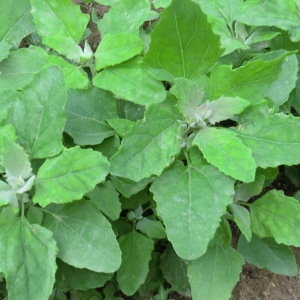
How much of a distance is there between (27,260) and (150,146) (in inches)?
14.6

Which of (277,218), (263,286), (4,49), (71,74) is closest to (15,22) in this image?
(4,49)

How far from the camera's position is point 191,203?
1.14 metres

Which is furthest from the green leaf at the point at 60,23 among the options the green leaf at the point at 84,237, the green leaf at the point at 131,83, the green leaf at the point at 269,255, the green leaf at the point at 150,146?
the green leaf at the point at 269,255

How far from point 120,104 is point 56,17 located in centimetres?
30

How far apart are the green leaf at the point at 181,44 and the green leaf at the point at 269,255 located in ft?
1.83

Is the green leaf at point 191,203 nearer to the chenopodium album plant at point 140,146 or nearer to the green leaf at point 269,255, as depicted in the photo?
the chenopodium album plant at point 140,146

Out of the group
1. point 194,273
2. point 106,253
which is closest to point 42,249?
point 106,253

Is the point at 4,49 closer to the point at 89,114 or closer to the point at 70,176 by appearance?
the point at 89,114

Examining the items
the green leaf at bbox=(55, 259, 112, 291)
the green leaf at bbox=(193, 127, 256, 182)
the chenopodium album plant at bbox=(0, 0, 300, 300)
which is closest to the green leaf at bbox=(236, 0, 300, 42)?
the chenopodium album plant at bbox=(0, 0, 300, 300)

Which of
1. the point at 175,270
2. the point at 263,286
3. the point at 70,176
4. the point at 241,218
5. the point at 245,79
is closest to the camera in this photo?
the point at 70,176

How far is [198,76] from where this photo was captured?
1.25m

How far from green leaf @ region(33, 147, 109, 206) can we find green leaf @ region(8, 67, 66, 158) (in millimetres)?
48

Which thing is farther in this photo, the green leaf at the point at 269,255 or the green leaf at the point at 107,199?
the green leaf at the point at 269,255

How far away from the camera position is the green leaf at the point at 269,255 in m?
1.46
